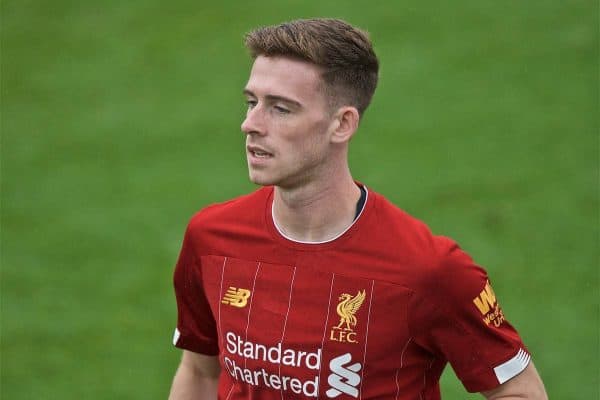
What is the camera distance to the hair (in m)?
3.84

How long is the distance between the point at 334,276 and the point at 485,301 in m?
0.51

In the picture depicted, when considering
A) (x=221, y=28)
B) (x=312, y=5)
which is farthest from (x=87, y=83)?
(x=312, y=5)

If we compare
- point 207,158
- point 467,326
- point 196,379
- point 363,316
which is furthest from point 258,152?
point 207,158

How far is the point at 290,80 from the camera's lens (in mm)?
3842

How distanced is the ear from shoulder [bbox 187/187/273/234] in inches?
16.1

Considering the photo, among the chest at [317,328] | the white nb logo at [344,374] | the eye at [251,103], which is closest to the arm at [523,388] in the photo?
the chest at [317,328]

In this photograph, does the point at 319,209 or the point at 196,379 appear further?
the point at 196,379

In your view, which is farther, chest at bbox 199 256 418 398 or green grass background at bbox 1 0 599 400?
green grass background at bbox 1 0 599 400

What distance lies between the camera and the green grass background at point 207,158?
8.01 m

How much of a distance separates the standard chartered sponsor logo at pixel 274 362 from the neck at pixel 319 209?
15.1 inches

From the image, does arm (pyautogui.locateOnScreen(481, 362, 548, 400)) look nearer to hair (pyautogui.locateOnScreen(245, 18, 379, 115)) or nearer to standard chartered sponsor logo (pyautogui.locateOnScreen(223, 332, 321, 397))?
standard chartered sponsor logo (pyautogui.locateOnScreen(223, 332, 321, 397))

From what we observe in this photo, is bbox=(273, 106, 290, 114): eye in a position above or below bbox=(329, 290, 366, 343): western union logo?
above

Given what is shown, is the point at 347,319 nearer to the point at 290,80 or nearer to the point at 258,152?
the point at 258,152

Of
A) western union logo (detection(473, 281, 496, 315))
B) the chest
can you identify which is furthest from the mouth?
western union logo (detection(473, 281, 496, 315))
